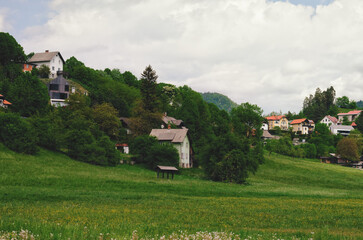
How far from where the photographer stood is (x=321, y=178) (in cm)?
7662

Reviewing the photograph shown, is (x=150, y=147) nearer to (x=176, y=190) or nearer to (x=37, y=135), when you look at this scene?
(x=37, y=135)

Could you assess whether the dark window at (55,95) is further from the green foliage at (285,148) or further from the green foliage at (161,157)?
the green foliage at (285,148)

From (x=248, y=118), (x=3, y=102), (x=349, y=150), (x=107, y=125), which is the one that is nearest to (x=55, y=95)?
(x=3, y=102)

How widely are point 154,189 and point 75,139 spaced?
30.2 meters

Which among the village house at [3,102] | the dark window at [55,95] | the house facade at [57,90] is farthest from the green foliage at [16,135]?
the dark window at [55,95]

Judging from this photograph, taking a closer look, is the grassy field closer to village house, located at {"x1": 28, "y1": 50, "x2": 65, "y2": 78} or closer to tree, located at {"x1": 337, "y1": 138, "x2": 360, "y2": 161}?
tree, located at {"x1": 337, "y1": 138, "x2": 360, "y2": 161}

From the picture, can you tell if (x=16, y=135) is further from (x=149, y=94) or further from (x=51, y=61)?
(x=51, y=61)

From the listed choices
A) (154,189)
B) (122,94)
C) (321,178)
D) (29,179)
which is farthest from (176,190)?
(122,94)

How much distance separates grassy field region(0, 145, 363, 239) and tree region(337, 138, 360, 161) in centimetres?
5220

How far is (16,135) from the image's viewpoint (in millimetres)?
53844

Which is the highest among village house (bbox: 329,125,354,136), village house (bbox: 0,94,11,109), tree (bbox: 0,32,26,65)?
tree (bbox: 0,32,26,65)

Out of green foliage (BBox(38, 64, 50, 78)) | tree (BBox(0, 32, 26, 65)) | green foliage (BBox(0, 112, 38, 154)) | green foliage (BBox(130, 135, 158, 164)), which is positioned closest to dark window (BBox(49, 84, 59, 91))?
green foliage (BBox(38, 64, 50, 78))

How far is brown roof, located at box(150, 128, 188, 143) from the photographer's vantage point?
3152 inches

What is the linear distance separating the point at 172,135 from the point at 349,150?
260ft
